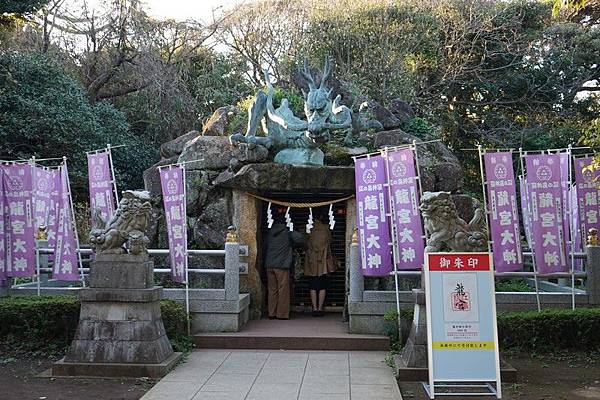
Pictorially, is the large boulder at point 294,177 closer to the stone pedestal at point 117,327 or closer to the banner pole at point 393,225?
the banner pole at point 393,225

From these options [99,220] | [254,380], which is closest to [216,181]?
[99,220]

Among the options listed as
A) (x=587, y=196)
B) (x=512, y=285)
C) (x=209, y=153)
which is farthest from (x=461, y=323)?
(x=209, y=153)

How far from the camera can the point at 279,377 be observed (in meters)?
8.15

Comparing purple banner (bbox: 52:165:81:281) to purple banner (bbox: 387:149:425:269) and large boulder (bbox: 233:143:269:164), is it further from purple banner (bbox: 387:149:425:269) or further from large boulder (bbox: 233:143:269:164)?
purple banner (bbox: 387:149:425:269)

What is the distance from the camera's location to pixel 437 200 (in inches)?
327

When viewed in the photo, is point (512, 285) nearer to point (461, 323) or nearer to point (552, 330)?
point (552, 330)

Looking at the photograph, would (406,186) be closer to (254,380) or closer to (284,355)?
(284,355)

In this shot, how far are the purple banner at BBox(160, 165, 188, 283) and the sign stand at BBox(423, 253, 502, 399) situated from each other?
4.89 metres

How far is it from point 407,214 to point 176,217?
12.4 feet

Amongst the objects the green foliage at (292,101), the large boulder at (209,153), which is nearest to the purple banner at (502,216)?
the large boulder at (209,153)

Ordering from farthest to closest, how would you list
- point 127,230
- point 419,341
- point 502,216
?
point 502,216 → point 127,230 → point 419,341

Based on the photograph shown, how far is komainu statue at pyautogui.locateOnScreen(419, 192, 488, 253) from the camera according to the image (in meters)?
8.07

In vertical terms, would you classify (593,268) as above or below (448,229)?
below

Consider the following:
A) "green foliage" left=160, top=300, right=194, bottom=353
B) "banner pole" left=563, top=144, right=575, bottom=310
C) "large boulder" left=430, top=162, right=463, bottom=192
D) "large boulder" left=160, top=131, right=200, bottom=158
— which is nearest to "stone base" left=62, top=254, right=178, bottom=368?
"green foliage" left=160, top=300, right=194, bottom=353
